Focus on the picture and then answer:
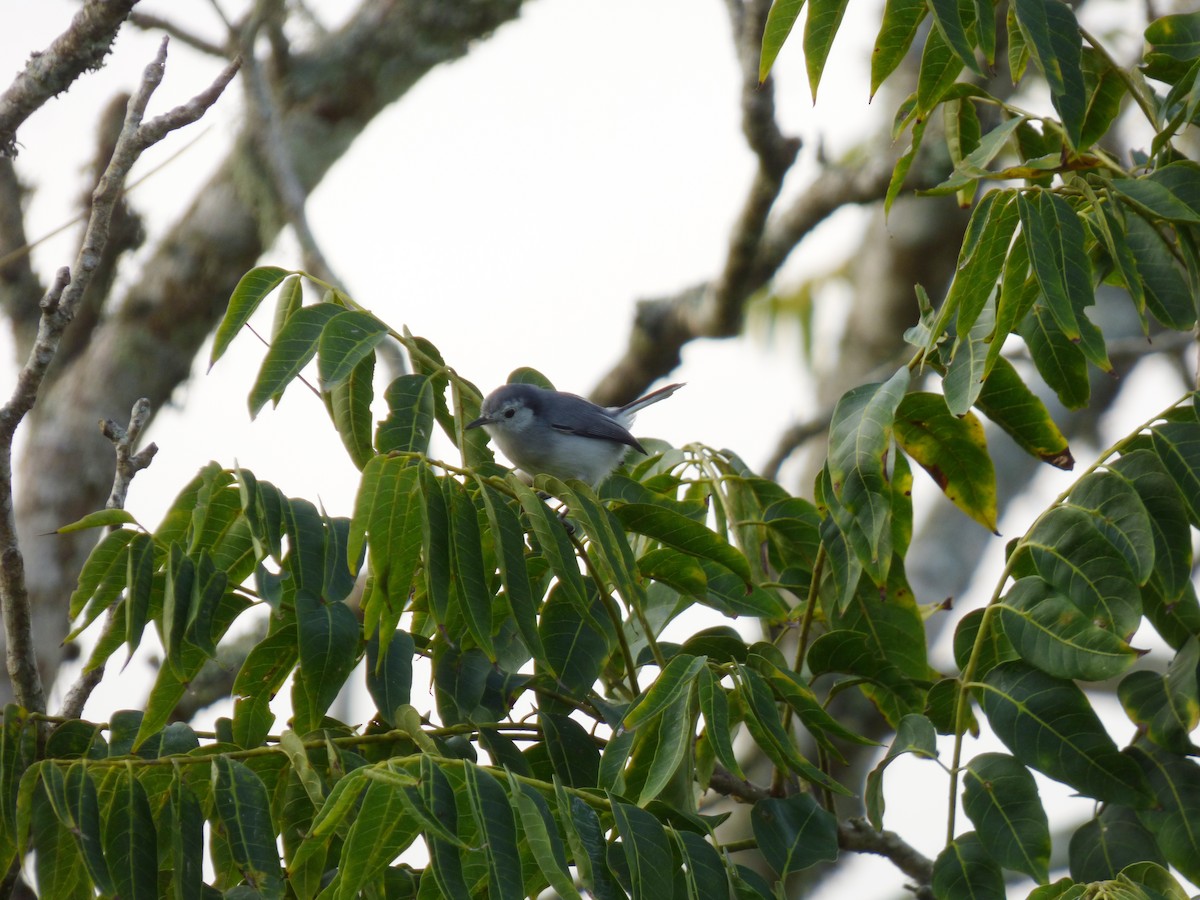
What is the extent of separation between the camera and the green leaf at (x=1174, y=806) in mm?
2168

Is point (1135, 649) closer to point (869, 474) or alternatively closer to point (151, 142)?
point (869, 474)

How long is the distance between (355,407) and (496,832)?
3.29 feet

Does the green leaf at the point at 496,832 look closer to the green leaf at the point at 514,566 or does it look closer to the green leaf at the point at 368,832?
the green leaf at the point at 368,832

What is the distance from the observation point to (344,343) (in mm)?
2299

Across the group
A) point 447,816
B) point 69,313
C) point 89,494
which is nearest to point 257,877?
point 447,816

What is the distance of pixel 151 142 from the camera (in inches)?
99.2

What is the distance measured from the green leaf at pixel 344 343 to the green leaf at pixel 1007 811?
1.35 metres

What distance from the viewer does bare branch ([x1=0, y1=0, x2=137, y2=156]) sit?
3137 mm

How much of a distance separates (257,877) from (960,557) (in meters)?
6.51

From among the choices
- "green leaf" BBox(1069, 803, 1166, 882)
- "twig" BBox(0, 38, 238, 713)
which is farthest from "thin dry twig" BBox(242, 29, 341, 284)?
"green leaf" BBox(1069, 803, 1166, 882)

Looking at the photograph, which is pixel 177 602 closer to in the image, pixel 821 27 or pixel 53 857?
pixel 53 857

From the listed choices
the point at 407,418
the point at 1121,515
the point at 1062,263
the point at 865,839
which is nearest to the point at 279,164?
the point at 407,418

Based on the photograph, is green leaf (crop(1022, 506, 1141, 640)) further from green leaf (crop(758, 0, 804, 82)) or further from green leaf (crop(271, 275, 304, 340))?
green leaf (crop(271, 275, 304, 340))

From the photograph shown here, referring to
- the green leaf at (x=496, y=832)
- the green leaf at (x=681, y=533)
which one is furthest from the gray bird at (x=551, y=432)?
the green leaf at (x=496, y=832)
